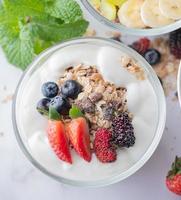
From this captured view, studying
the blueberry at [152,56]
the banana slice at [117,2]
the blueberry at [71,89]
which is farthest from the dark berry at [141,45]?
the blueberry at [71,89]

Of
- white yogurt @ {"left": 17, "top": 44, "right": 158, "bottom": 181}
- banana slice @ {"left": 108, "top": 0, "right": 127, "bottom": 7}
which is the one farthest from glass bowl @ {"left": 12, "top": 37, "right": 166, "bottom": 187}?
banana slice @ {"left": 108, "top": 0, "right": 127, "bottom": 7}

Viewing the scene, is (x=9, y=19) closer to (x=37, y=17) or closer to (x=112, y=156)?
(x=37, y=17)

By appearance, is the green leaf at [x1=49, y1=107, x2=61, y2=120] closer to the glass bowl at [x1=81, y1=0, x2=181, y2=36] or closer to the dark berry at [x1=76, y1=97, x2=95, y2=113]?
the dark berry at [x1=76, y1=97, x2=95, y2=113]

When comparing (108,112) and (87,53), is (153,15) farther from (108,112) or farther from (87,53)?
(108,112)

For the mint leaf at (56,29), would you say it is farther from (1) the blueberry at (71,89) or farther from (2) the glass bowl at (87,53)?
(1) the blueberry at (71,89)

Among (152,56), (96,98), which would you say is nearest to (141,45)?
(152,56)

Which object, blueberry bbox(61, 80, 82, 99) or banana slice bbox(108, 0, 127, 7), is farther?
banana slice bbox(108, 0, 127, 7)
